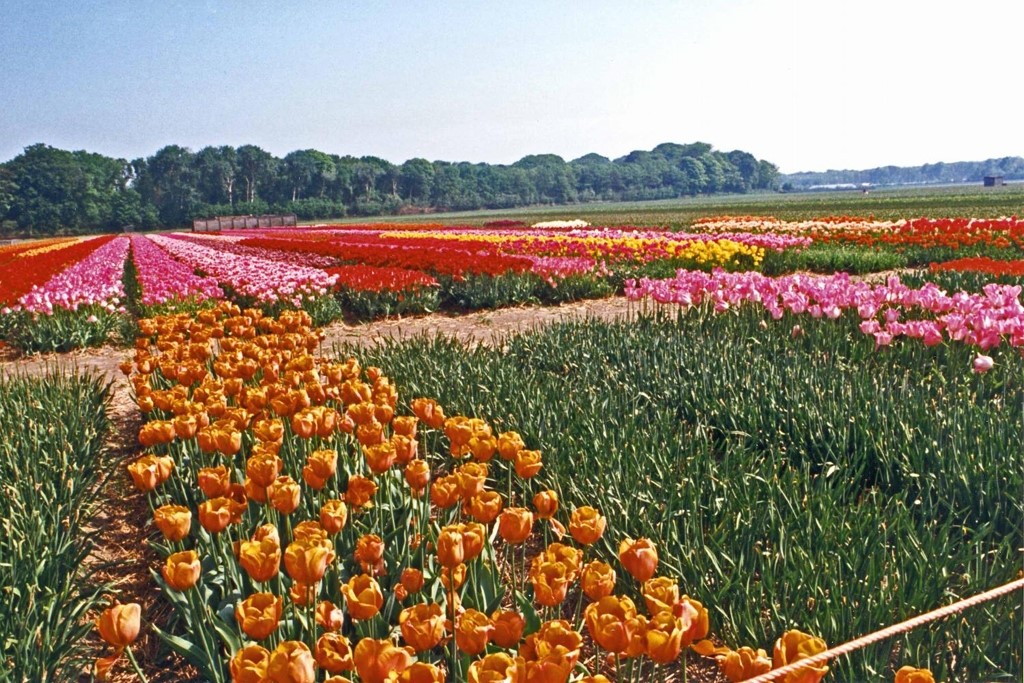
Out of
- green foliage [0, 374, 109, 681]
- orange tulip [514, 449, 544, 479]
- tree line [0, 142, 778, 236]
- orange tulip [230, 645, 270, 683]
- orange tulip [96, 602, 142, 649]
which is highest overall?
tree line [0, 142, 778, 236]

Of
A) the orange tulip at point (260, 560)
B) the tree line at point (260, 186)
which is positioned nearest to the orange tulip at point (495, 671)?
the orange tulip at point (260, 560)

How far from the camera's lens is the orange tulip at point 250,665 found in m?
1.25

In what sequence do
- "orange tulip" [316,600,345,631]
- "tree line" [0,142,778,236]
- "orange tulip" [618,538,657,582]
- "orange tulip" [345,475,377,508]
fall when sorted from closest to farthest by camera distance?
"orange tulip" [618,538,657,582] → "orange tulip" [316,600,345,631] → "orange tulip" [345,475,377,508] → "tree line" [0,142,778,236]

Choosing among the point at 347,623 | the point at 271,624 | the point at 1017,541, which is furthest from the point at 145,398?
the point at 1017,541

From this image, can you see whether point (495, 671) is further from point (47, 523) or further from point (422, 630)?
point (47, 523)

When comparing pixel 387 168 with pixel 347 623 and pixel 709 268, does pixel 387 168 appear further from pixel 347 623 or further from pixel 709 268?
pixel 347 623

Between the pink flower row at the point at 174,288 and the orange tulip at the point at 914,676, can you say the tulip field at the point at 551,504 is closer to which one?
the orange tulip at the point at 914,676

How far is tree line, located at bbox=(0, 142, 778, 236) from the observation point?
63.1 meters

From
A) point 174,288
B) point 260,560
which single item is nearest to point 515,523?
point 260,560

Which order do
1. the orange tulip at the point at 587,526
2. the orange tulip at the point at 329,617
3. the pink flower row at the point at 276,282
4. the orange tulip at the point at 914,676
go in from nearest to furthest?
the orange tulip at the point at 914,676, the orange tulip at the point at 329,617, the orange tulip at the point at 587,526, the pink flower row at the point at 276,282

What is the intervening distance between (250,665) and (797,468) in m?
2.80

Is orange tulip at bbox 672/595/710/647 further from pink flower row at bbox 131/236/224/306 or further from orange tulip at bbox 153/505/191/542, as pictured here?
pink flower row at bbox 131/236/224/306

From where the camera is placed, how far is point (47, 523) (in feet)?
9.39

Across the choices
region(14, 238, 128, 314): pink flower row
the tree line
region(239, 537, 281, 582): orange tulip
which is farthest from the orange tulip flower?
the tree line
